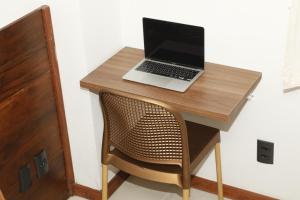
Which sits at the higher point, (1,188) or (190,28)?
(190,28)

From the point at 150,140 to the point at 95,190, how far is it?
0.72 m

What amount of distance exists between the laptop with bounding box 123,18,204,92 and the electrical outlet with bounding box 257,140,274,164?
471mm

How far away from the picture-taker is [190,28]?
2.46 m

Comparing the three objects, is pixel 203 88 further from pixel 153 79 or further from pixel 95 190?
pixel 95 190

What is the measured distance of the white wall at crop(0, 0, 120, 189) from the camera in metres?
2.45

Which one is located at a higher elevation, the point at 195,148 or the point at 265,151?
the point at 195,148

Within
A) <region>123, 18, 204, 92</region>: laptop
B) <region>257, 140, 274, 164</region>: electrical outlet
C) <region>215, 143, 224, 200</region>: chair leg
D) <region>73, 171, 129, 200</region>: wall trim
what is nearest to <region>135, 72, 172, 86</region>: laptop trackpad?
<region>123, 18, 204, 92</region>: laptop

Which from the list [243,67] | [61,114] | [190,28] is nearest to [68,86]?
[61,114]

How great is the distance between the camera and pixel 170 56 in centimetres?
261

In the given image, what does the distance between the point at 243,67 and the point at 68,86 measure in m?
0.82

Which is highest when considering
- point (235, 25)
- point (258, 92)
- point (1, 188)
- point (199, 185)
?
point (235, 25)

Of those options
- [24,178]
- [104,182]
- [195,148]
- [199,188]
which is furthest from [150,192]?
[24,178]

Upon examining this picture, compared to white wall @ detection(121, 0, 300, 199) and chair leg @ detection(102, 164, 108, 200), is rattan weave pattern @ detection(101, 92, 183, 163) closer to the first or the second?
chair leg @ detection(102, 164, 108, 200)

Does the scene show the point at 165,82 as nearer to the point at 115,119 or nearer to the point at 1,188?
the point at 115,119
